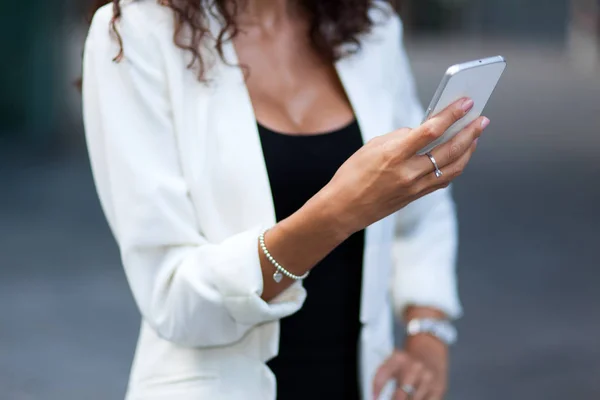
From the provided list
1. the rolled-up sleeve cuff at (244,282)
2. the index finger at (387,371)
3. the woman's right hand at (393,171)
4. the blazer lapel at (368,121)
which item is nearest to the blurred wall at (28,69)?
the blazer lapel at (368,121)

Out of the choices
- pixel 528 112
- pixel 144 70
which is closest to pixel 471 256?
pixel 144 70

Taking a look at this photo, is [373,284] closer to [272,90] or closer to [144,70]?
[272,90]

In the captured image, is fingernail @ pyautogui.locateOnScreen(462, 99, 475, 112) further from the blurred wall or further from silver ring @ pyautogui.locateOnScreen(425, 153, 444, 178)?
the blurred wall

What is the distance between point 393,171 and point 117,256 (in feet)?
17.1

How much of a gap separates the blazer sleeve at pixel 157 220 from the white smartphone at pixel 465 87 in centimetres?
35

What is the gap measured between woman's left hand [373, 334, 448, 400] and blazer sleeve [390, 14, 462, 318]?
0.09m

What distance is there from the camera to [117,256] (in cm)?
630

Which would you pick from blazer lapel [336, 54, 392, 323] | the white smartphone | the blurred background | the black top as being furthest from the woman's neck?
the white smartphone

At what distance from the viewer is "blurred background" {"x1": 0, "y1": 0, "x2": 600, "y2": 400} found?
15.3ft

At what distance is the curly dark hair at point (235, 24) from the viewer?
159 centimetres

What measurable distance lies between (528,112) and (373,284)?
40.4 ft

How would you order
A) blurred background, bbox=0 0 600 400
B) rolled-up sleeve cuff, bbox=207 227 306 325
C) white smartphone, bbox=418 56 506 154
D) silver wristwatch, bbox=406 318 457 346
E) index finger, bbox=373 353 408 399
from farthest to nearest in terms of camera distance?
blurred background, bbox=0 0 600 400
silver wristwatch, bbox=406 318 457 346
index finger, bbox=373 353 408 399
rolled-up sleeve cuff, bbox=207 227 306 325
white smartphone, bbox=418 56 506 154

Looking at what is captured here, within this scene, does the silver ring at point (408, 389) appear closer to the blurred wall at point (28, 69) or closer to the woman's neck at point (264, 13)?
the woman's neck at point (264, 13)

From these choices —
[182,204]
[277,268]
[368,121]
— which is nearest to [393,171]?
[277,268]
